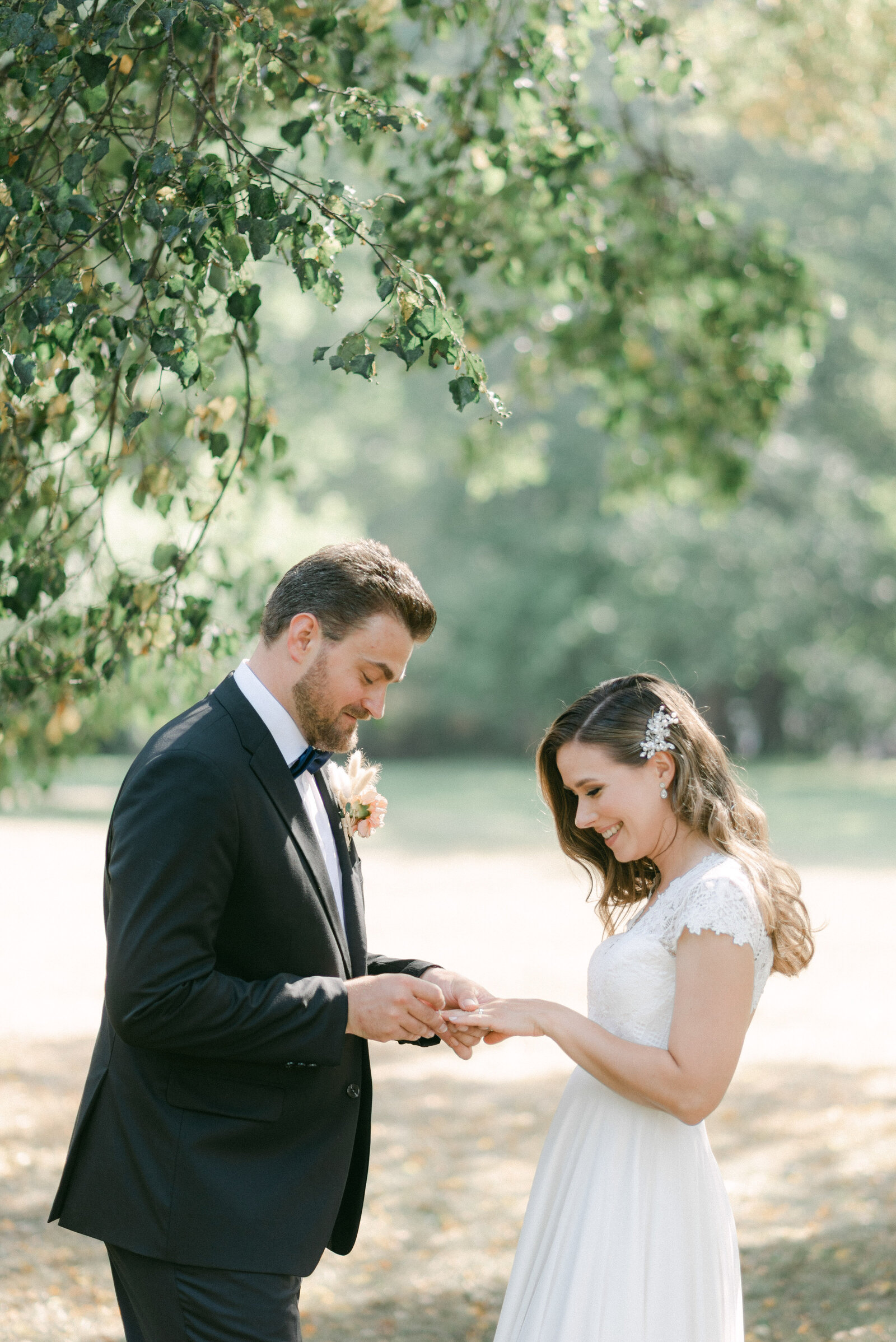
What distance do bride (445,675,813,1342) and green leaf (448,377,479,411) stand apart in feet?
2.94

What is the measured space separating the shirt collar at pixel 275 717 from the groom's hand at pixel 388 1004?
0.54 m

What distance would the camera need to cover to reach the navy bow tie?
3119 mm

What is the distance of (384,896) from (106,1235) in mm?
15050

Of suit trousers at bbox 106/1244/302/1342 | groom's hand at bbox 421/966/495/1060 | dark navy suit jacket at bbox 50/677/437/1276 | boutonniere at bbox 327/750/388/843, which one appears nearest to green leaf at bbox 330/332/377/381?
dark navy suit jacket at bbox 50/677/437/1276

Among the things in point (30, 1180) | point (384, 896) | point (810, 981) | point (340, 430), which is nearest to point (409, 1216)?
point (30, 1180)

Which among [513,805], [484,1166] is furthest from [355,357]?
[513,805]

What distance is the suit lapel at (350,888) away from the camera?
3.29 metres

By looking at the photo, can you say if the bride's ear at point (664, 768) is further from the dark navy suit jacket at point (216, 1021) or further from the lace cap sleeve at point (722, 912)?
the dark navy suit jacket at point (216, 1021)

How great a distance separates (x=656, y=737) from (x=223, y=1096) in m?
1.35

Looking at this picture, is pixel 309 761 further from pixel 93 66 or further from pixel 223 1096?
pixel 93 66

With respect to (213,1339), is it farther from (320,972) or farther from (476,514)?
(476,514)

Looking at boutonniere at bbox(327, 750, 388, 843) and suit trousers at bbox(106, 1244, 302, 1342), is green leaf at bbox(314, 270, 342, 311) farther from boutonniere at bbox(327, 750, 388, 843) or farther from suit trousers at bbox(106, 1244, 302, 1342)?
suit trousers at bbox(106, 1244, 302, 1342)

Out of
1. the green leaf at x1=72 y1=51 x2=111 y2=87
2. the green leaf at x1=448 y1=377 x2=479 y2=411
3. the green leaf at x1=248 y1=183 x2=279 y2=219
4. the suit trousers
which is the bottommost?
the suit trousers

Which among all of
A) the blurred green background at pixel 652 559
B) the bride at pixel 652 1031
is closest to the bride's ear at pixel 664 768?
the bride at pixel 652 1031
